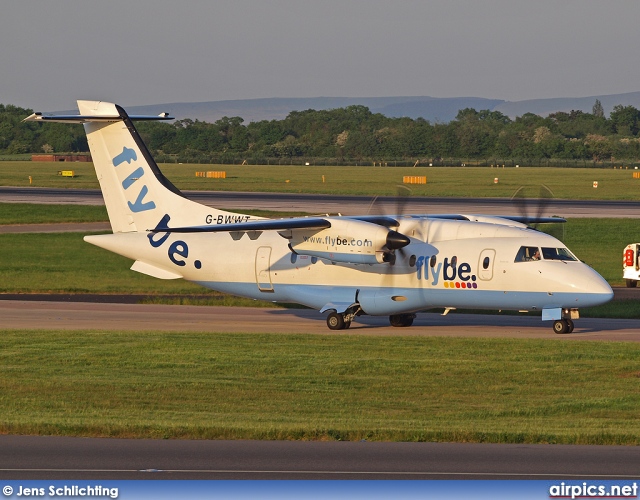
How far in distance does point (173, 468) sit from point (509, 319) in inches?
843

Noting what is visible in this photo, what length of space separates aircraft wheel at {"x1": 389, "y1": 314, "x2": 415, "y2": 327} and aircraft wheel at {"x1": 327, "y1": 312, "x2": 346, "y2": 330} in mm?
1708

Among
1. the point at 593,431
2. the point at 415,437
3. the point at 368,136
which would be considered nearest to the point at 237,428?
the point at 415,437

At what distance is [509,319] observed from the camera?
32781 mm

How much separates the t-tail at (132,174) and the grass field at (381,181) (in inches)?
2388

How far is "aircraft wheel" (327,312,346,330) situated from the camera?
97.3 ft

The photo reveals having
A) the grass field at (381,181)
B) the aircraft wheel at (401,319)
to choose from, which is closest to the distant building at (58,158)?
the grass field at (381,181)

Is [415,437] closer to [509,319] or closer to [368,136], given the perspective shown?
[509,319]

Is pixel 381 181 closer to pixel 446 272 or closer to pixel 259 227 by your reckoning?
pixel 446 272

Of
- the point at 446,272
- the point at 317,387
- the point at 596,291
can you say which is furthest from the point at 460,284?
the point at 317,387

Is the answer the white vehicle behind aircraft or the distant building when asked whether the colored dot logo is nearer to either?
the white vehicle behind aircraft

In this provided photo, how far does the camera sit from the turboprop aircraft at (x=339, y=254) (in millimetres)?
27734

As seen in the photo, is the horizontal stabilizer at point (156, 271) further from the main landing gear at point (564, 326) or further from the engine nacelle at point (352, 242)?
the main landing gear at point (564, 326)

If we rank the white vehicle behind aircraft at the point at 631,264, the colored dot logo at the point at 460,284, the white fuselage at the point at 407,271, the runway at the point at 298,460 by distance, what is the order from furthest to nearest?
the white vehicle behind aircraft at the point at 631,264, the colored dot logo at the point at 460,284, the white fuselage at the point at 407,271, the runway at the point at 298,460
